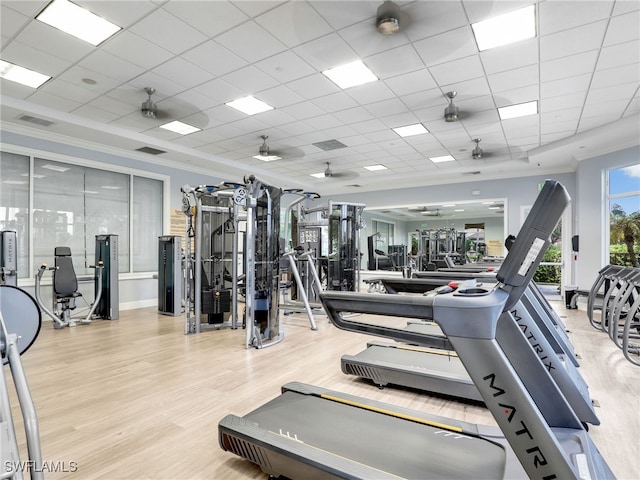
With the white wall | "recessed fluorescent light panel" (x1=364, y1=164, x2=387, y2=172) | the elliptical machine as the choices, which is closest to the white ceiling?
the white wall

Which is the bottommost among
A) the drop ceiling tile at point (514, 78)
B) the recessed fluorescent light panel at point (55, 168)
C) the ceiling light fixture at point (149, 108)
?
the recessed fluorescent light panel at point (55, 168)

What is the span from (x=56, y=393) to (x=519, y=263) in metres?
3.25

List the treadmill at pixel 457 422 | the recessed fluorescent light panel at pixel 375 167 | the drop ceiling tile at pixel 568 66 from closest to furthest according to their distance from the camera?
the treadmill at pixel 457 422
the drop ceiling tile at pixel 568 66
the recessed fluorescent light panel at pixel 375 167

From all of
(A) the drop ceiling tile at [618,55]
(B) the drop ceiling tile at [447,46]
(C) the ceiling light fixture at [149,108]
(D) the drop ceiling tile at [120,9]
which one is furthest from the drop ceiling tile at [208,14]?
(A) the drop ceiling tile at [618,55]

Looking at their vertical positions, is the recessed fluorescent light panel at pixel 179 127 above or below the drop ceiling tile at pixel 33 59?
below

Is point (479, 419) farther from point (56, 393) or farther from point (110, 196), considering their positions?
point (110, 196)

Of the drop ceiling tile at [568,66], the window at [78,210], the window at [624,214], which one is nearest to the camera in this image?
the drop ceiling tile at [568,66]

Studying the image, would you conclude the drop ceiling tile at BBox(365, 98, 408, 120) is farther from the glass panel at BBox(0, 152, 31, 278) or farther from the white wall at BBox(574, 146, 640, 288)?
the glass panel at BBox(0, 152, 31, 278)

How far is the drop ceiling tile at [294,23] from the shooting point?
2970 millimetres

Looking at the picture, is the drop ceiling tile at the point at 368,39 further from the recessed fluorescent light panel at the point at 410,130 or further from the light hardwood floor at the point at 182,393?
the light hardwood floor at the point at 182,393

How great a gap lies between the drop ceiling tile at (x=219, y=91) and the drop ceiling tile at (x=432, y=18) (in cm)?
225

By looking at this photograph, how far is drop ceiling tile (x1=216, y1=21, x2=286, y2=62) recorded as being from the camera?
326 cm

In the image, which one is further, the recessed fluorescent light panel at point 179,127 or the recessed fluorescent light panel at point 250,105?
the recessed fluorescent light panel at point 179,127

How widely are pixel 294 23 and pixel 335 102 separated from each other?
1.75 metres
